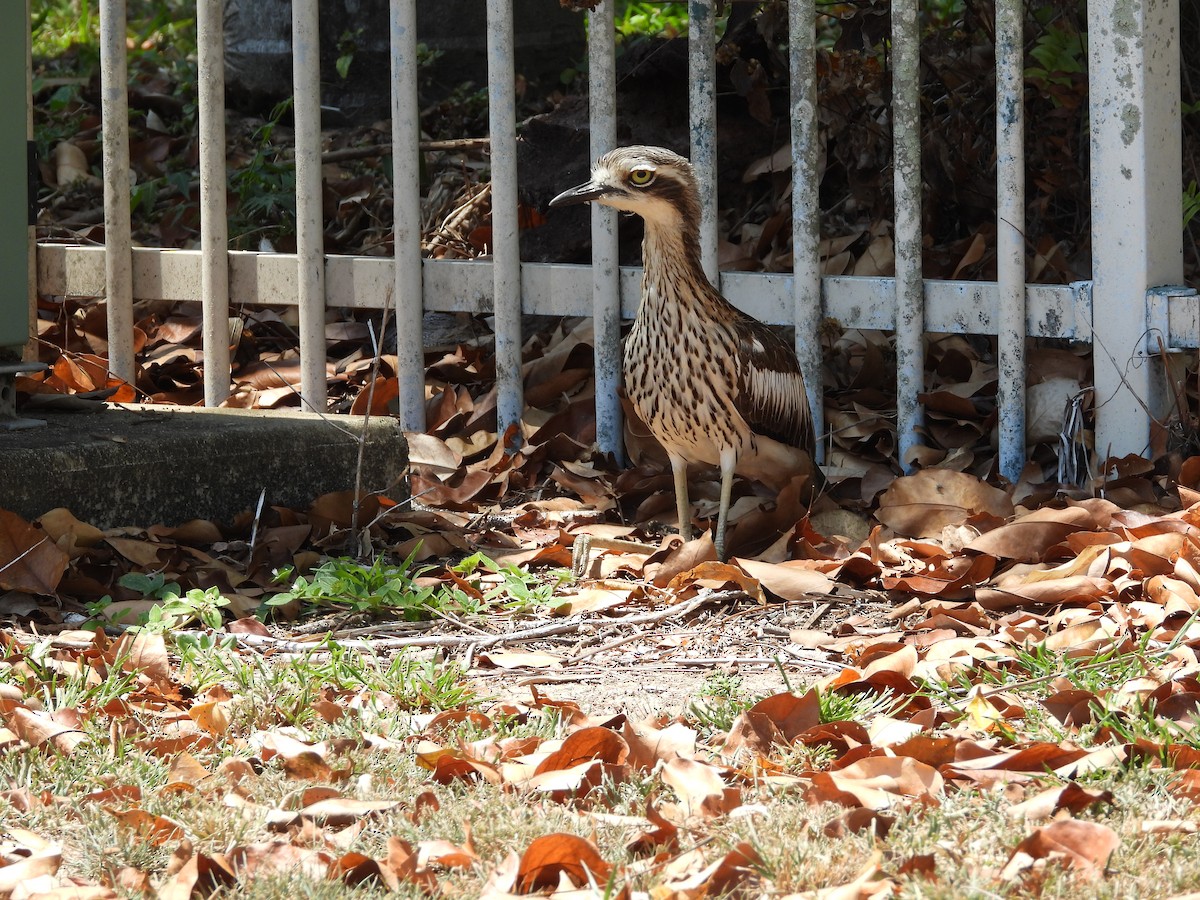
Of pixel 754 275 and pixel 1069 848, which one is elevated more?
pixel 754 275

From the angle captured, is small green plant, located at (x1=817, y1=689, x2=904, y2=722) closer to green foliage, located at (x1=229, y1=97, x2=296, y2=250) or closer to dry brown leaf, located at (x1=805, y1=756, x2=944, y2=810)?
dry brown leaf, located at (x1=805, y1=756, x2=944, y2=810)

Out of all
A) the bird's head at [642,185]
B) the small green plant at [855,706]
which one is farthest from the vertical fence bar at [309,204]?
the small green plant at [855,706]

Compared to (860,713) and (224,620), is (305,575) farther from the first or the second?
(860,713)

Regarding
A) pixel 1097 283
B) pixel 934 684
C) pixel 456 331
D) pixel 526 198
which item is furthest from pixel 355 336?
pixel 934 684

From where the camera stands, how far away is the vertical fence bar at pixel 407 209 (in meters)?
5.57

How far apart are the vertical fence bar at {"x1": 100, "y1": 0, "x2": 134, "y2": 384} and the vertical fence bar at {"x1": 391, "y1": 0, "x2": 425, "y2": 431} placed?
1.11 m

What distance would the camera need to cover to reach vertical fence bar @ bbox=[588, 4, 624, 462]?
5.36 m

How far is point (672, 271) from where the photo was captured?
4.90 meters

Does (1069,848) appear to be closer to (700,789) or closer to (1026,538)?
(700,789)

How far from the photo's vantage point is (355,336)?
6.62 m

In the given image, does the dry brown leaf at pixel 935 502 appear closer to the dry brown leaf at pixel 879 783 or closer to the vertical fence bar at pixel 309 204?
the dry brown leaf at pixel 879 783

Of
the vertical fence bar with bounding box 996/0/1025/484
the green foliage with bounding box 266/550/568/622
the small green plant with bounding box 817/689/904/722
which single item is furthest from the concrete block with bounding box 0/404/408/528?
the small green plant with bounding box 817/689/904/722

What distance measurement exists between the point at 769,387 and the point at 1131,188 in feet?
3.95

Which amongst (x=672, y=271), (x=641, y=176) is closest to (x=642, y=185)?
(x=641, y=176)
